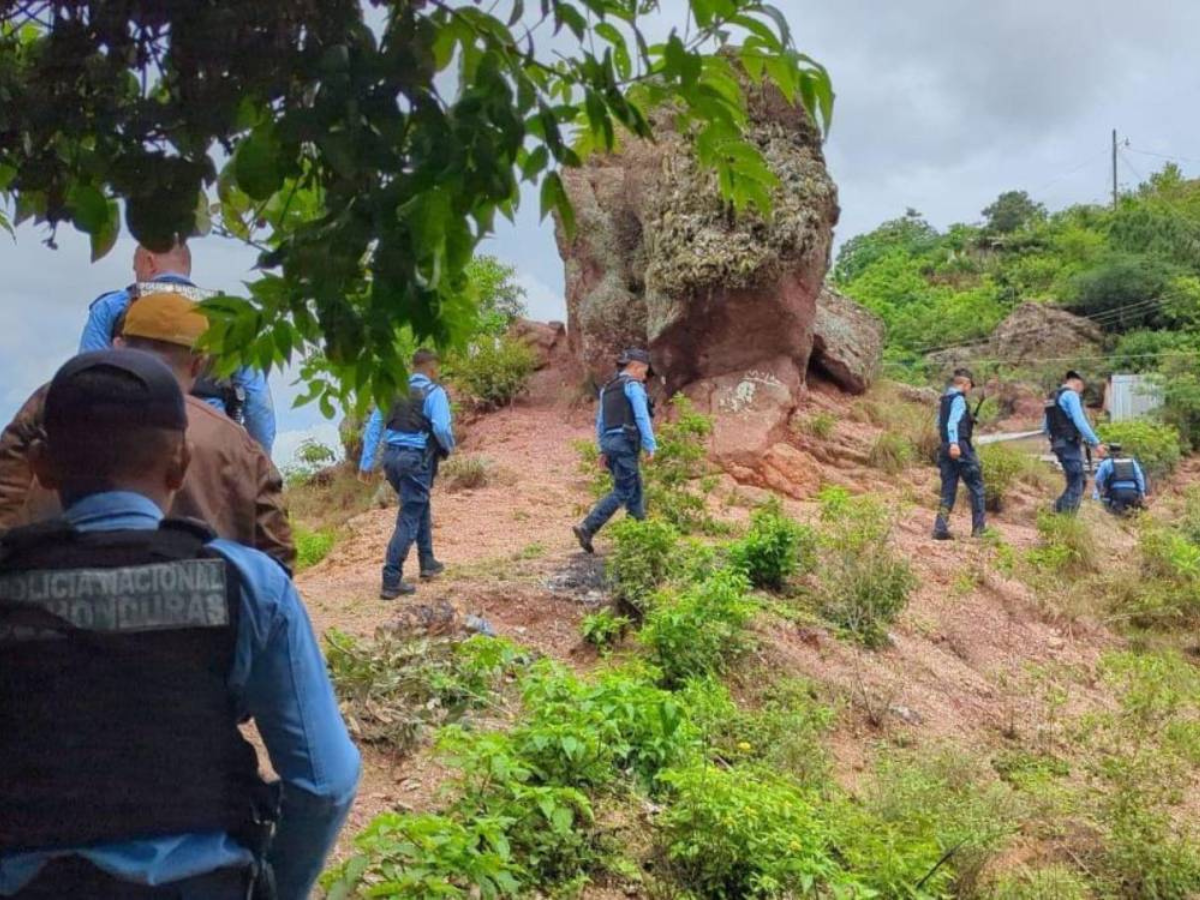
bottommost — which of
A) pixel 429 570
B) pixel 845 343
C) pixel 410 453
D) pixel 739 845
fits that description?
pixel 739 845

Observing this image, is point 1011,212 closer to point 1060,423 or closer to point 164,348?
point 1060,423

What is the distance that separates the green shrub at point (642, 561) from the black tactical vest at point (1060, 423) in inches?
246

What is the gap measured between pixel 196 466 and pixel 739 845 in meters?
2.78

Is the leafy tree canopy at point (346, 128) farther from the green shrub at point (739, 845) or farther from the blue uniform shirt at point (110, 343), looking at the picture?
the green shrub at point (739, 845)

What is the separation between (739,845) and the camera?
15.7ft

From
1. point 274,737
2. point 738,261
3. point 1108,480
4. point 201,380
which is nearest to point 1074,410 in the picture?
point 1108,480

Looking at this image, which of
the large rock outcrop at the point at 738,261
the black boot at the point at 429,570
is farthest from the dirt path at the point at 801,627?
the large rock outcrop at the point at 738,261

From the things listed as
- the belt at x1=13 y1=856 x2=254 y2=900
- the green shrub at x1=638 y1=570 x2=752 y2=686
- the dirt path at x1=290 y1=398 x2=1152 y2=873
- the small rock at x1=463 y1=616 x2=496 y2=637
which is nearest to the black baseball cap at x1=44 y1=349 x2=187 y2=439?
the belt at x1=13 y1=856 x2=254 y2=900

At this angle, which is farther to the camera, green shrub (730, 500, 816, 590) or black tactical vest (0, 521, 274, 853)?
green shrub (730, 500, 816, 590)

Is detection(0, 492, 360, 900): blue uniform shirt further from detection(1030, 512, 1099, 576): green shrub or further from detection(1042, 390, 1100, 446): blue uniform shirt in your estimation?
detection(1042, 390, 1100, 446): blue uniform shirt

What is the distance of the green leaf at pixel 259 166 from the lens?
1.89 m

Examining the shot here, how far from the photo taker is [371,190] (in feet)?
6.19

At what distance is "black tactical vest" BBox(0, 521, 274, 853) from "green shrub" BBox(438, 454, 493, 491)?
1186 centimetres

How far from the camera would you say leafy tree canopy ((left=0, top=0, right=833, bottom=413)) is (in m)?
1.85
